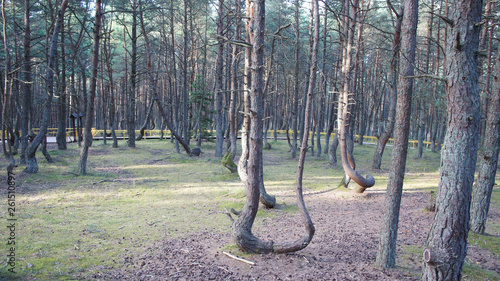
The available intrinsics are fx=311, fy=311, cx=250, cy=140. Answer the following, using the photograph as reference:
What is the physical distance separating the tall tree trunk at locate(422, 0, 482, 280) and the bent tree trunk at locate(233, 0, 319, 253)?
1.87m

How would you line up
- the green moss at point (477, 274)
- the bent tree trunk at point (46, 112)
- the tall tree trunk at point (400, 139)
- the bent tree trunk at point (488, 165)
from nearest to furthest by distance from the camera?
the tall tree trunk at point (400, 139) → the green moss at point (477, 274) → the bent tree trunk at point (488, 165) → the bent tree trunk at point (46, 112)

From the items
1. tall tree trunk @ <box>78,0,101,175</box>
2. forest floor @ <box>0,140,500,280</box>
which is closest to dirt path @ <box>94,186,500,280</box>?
forest floor @ <box>0,140,500,280</box>

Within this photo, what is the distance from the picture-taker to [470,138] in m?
3.36

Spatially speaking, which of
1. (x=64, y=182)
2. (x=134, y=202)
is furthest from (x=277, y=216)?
(x=64, y=182)

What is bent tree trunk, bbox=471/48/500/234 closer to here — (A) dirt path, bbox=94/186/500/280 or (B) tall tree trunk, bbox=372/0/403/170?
(A) dirt path, bbox=94/186/500/280

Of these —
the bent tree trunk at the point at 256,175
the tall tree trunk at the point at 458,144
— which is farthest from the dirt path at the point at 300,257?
the tall tree trunk at the point at 458,144

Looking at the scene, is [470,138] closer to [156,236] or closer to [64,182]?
[156,236]

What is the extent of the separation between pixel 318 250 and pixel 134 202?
5.39m

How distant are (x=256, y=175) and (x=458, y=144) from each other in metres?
2.82

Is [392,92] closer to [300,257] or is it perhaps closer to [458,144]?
[300,257]

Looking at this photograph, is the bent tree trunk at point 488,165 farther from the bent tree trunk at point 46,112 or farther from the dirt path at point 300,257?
the bent tree trunk at point 46,112

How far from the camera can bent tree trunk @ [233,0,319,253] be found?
494cm

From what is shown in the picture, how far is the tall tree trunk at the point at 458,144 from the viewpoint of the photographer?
332 cm

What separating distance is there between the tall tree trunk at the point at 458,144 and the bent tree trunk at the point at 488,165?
353cm
